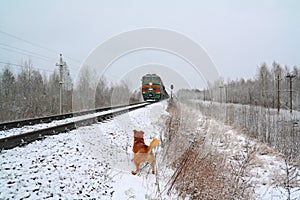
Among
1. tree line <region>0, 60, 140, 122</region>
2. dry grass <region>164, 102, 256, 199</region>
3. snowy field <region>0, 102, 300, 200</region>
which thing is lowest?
dry grass <region>164, 102, 256, 199</region>

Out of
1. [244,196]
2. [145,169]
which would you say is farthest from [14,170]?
[244,196]

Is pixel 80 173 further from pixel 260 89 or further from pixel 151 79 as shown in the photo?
pixel 260 89

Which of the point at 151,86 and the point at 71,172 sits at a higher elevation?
the point at 151,86

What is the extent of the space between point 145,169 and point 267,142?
10137 millimetres

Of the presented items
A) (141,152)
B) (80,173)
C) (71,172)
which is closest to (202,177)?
(141,152)

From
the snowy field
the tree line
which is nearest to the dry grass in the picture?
the snowy field

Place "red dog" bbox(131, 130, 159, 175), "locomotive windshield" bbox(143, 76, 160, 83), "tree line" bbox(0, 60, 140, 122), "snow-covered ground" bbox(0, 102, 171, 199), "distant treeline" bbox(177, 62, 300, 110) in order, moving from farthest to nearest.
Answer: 1. "distant treeline" bbox(177, 62, 300, 110)
2. "locomotive windshield" bbox(143, 76, 160, 83)
3. "tree line" bbox(0, 60, 140, 122)
4. "red dog" bbox(131, 130, 159, 175)
5. "snow-covered ground" bbox(0, 102, 171, 199)

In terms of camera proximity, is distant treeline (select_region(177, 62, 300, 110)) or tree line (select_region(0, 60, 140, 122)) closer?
tree line (select_region(0, 60, 140, 122))

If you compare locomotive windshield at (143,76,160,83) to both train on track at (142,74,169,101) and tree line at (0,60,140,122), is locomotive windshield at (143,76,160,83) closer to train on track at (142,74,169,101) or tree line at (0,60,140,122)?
train on track at (142,74,169,101)

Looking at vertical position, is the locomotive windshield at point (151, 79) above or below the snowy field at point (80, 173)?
above

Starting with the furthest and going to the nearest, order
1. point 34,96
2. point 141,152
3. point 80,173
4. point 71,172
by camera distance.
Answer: point 34,96
point 141,152
point 80,173
point 71,172

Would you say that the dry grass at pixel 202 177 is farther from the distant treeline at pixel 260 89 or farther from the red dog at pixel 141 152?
the distant treeline at pixel 260 89

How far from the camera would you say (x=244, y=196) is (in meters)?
4.98

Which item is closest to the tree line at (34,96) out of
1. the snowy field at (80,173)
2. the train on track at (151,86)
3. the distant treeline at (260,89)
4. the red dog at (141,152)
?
the train on track at (151,86)
